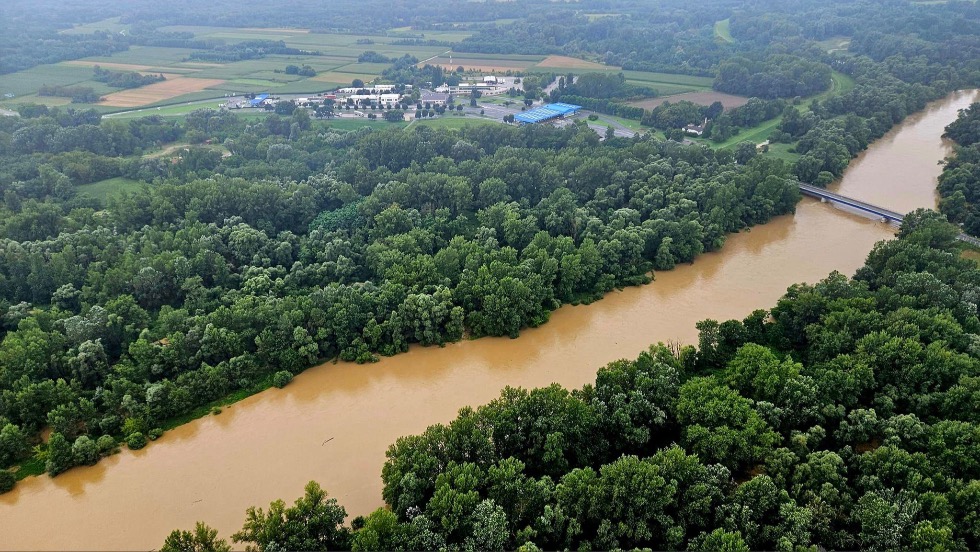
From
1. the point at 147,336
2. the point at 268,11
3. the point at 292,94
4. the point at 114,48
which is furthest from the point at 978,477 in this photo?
the point at 268,11

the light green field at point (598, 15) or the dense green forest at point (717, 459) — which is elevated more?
the light green field at point (598, 15)

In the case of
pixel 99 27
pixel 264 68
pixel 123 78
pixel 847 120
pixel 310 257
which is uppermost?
pixel 99 27

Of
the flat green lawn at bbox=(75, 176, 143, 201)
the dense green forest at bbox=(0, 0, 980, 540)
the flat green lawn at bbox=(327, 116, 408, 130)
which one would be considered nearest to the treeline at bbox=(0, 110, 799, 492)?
the dense green forest at bbox=(0, 0, 980, 540)

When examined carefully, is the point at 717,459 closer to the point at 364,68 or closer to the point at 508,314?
the point at 508,314

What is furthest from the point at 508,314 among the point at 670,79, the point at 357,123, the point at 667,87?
the point at 670,79

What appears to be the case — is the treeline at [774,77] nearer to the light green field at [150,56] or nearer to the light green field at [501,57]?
the light green field at [501,57]

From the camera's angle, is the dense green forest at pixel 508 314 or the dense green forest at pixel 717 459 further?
the dense green forest at pixel 508 314

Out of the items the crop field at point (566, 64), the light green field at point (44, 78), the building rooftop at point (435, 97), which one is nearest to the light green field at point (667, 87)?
the crop field at point (566, 64)

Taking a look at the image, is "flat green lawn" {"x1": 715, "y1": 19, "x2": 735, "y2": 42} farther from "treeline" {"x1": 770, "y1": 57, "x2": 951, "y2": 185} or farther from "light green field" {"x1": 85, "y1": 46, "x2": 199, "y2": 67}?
"light green field" {"x1": 85, "y1": 46, "x2": 199, "y2": 67}
